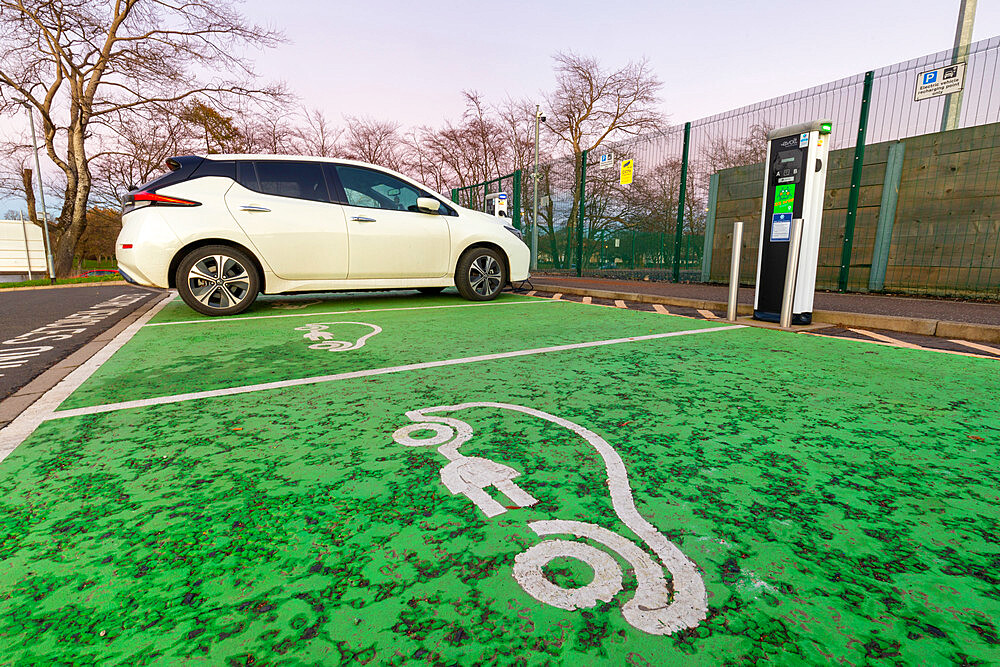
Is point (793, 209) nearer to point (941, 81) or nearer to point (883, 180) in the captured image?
point (883, 180)

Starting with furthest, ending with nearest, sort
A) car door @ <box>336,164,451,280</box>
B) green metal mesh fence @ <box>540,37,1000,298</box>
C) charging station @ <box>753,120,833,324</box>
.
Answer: green metal mesh fence @ <box>540,37,1000,298</box> → car door @ <box>336,164,451,280</box> → charging station @ <box>753,120,833,324</box>

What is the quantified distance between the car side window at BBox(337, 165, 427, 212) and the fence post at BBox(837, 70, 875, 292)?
7.19 metres

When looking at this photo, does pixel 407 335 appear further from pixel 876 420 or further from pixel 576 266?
pixel 576 266

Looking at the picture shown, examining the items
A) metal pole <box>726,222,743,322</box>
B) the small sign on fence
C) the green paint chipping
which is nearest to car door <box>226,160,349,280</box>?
the green paint chipping

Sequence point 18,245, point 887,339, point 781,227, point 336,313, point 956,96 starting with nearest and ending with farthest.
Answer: point 887,339 < point 781,227 < point 336,313 < point 956,96 < point 18,245

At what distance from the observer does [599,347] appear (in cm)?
377

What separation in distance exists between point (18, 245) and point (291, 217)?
29638 mm

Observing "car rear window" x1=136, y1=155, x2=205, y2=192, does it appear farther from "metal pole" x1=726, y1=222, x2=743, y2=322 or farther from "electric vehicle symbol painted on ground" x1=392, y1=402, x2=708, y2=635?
"metal pole" x1=726, y1=222, x2=743, y2=322

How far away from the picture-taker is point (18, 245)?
977 inches

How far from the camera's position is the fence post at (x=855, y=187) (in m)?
7.93

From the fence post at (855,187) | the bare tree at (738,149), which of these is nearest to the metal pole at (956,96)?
the fence post at (855,187)

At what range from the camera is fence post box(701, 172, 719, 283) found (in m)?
10.9

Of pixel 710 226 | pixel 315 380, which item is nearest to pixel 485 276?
pixel 315 380

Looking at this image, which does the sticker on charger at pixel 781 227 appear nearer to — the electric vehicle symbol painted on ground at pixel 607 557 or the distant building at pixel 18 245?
the electric vehicle symbol painted on ground at pixel 607 557
